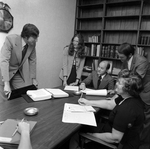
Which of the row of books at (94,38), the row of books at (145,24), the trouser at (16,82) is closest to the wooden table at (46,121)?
the trouser at (16,82)

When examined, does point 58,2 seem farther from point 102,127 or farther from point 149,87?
point 102,127

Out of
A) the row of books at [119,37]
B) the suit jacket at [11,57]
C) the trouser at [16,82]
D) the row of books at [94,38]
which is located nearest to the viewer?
the suit jacket at [11,57]

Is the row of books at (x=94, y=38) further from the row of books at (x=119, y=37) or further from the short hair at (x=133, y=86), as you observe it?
the short hair at (x=133, y=86)

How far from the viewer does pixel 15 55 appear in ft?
6.45

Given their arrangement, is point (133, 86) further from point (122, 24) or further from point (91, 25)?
point (91, 25)

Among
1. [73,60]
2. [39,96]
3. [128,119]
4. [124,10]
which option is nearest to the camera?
[128,119]

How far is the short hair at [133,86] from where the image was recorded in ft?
3.87

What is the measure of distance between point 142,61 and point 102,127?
136 cm

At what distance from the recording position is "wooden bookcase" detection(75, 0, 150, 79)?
10.5 ft

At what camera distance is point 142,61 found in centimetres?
229

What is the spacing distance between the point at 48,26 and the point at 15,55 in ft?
4.51

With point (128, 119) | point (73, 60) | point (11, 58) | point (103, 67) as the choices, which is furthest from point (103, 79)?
point (11, 58)

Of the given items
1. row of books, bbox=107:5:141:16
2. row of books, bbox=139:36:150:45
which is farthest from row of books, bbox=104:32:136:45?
row of books, bbox=107:5:141:16

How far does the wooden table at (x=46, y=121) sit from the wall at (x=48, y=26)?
1421mm
